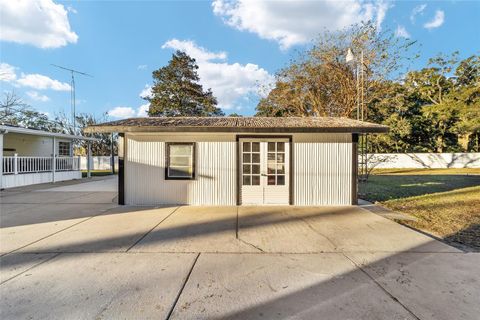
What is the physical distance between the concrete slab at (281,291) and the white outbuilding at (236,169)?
3636 millimetres

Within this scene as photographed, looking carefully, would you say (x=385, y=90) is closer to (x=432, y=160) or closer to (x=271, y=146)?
(x=271, y=146)

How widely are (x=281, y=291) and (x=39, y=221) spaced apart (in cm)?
585

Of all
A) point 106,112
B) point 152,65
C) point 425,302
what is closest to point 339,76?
point 425,302

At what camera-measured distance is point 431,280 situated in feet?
9.23

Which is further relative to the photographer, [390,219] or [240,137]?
[240,137]

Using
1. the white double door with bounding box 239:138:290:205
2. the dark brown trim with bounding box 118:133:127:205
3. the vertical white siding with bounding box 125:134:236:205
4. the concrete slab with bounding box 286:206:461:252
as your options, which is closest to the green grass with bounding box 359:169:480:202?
the concrete slab with bounding box 286:206:461:252

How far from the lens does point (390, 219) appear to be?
554cm

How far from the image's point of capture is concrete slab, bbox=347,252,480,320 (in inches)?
90.0

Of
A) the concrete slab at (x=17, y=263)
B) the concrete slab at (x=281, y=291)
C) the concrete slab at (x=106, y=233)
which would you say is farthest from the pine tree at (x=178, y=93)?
the concrete slab at (x=281, y=291)

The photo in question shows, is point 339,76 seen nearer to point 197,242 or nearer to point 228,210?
Answer: point 228,210

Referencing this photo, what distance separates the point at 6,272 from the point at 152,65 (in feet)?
90.4

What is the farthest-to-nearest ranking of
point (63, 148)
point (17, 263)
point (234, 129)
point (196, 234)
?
point (63, 148) → point (234, 129) → point (196, 234) → point (17, 263)

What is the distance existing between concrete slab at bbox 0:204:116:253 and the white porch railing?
6.28m

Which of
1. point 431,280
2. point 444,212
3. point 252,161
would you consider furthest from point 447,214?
point 252,161
